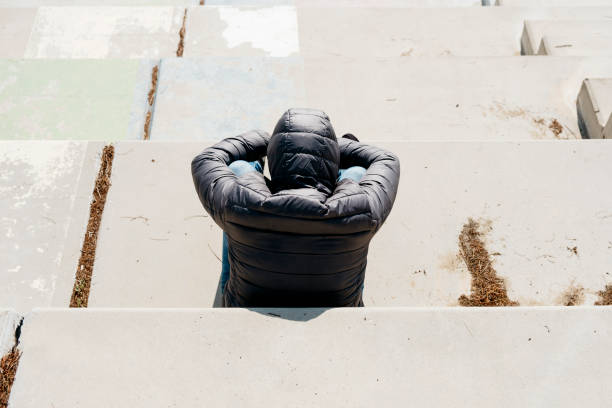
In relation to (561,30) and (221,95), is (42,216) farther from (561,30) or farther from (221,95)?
(561,30)

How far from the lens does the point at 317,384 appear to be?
172 cm

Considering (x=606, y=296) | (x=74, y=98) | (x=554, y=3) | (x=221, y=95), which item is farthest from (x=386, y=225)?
(x=554, y=3)

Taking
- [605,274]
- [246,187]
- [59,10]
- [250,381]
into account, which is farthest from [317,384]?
[59,10]

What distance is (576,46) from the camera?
4297mm

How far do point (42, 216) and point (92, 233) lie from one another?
0.84 feet

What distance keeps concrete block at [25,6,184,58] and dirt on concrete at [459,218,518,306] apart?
2892 millimetres

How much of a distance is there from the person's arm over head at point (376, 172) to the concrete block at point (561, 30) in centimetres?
303

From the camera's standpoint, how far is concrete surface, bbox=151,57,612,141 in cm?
353

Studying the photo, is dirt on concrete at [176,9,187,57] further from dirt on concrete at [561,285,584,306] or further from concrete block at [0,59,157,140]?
dirt on concrete at [561,285,584,306]

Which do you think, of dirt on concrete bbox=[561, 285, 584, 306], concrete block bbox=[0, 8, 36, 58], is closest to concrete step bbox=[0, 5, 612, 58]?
concrete block bbox=[0, 8, 36, 58]

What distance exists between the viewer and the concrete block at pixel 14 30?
439cm

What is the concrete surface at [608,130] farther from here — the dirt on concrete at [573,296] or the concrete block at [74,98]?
the concrete block at [74,98]

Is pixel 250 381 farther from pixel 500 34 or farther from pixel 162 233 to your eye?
pixel 500 34

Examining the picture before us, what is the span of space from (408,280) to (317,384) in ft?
3.06
